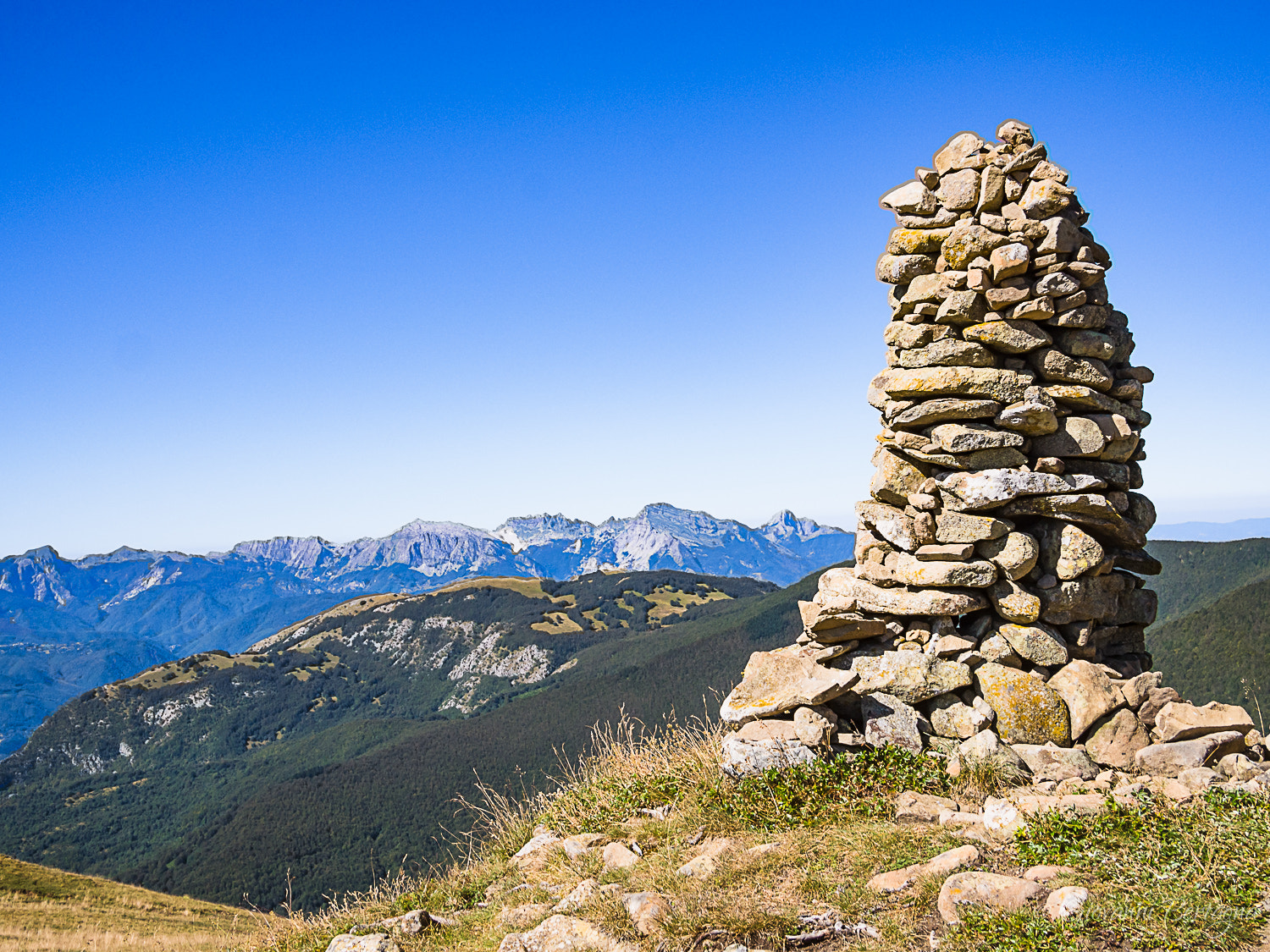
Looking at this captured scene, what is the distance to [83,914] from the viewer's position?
4156 cm

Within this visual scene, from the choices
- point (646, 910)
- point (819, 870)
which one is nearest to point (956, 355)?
point (819, 870)

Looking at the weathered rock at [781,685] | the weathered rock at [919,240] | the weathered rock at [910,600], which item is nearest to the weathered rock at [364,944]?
the weathered rock at [781,685]

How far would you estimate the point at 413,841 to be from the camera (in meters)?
122

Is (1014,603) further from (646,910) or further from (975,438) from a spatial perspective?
(646,910)

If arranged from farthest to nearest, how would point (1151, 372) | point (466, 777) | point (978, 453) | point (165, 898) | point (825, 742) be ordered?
point (466, 777), point (165, 898), point (1151, 372), point (978, 453), point (825, 742)

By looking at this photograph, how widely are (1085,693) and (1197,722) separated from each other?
3.34 feet

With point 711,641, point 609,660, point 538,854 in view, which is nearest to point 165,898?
Answer: point 538,854

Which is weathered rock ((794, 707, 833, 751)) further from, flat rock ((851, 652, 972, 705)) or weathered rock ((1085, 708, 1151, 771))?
weathered rock ((1085, 708, 1151, 771))

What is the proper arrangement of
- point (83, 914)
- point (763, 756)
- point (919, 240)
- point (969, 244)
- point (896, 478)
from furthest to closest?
1. point (83, 914)
2. point (919, 240)
3. point (896, 478)
4. point (969, 244)
5. point (763, 756)

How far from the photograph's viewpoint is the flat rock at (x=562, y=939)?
589 centimetres

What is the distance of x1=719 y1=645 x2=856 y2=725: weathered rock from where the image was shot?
883 centimetres

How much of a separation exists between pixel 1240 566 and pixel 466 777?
11494cm

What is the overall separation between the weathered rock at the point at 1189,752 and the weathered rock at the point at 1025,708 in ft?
2.74

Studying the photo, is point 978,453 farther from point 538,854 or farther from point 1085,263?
point 538,854
